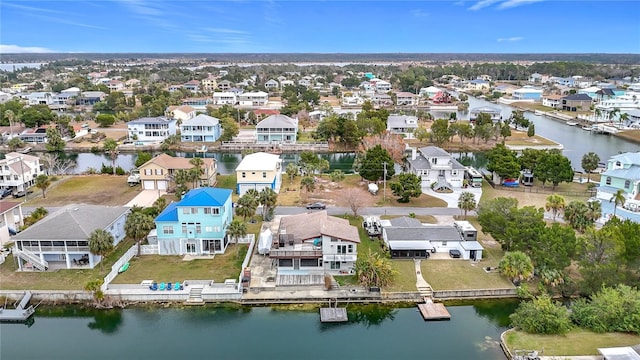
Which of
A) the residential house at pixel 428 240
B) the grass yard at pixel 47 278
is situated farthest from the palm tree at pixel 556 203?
the grass yard at pixel 47 278

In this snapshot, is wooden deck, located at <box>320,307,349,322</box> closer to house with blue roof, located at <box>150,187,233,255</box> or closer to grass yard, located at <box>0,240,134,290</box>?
house with blue roof, located at <box>150,187,233,255</box>

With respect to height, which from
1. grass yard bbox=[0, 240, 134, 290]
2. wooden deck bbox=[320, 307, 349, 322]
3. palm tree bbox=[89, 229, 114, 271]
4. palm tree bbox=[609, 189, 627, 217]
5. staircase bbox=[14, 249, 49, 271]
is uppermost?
palm tree bbox=[609, 189, 627, 217]

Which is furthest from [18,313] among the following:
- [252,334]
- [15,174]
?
[15,174]

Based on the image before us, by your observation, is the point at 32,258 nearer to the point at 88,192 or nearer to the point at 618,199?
the point at 88,192

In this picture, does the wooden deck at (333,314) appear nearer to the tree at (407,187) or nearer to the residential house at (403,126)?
the tree at (407,187)

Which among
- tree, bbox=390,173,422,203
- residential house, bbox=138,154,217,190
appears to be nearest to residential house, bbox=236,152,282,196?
residential house, bbox=138,154,217,190
